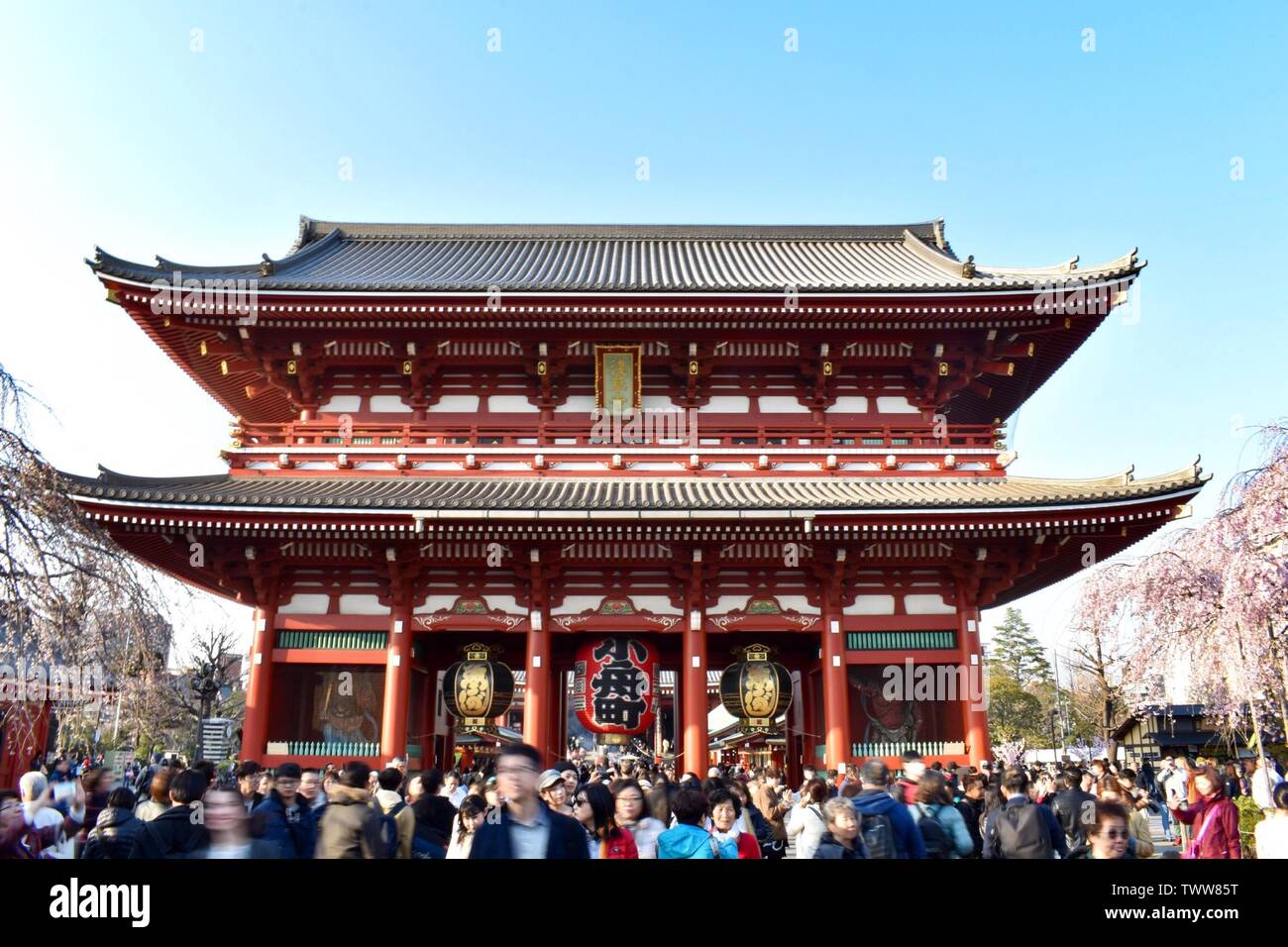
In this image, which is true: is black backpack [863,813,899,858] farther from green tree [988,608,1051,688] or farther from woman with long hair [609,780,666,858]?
green tree [988,608,1051,688]

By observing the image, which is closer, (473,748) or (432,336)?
(432,336)

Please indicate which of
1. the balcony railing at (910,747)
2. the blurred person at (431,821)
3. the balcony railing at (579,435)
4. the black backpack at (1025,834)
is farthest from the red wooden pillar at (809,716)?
the blurred person at (431,821)

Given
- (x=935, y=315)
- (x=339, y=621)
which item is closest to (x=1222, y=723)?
(x=935, y=315)

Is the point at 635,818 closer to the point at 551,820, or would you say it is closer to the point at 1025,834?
the point at 551,820

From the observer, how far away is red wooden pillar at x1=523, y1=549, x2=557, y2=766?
16.0 meters

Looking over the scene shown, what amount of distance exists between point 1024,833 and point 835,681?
9387mm

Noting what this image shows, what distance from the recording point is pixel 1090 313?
55.4 feet

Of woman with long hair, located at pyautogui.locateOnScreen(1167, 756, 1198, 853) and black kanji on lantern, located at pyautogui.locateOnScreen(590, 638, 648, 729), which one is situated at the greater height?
black kanji on lantern, located at pyautogui.locateOnScreen(590, 638, 648, 729)

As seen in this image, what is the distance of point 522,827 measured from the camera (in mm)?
4547

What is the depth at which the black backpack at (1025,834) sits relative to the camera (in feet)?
22.1

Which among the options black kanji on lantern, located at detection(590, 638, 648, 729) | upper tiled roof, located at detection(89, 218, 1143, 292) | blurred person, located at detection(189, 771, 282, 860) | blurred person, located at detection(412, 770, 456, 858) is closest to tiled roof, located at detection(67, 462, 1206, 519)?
black kanji on lantern, located at detection(590, 638, 648, 729)

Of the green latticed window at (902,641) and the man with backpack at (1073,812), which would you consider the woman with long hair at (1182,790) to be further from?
the man with backpack at (1073,812)

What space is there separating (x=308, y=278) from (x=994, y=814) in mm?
18219
